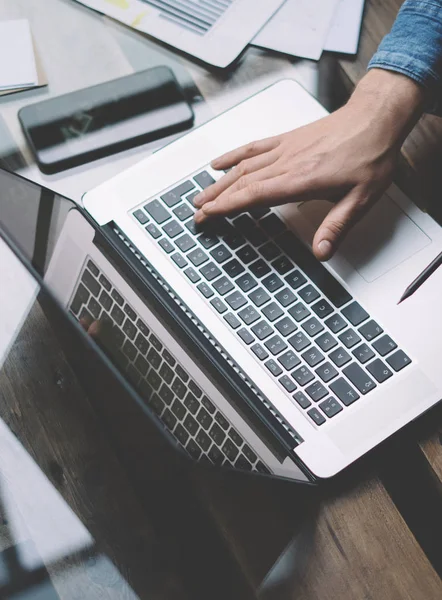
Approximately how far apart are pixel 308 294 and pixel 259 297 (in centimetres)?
5

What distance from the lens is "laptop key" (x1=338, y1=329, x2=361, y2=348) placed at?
603mm

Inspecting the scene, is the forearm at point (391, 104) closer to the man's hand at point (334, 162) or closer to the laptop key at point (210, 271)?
the man's hand at point (334, 162)

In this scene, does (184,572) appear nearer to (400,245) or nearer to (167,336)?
(167,336)

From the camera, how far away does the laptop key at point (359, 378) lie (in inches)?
23.2

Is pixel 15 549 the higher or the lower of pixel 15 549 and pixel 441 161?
the lower

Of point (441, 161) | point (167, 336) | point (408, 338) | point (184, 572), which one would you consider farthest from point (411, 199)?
point (184, 572)

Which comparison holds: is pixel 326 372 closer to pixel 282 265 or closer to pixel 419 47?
pixel 282 265

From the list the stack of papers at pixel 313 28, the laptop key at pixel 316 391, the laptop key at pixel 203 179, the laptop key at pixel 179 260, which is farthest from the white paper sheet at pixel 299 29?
the laptop key at pixel 316 391

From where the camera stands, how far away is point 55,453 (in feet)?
2.06

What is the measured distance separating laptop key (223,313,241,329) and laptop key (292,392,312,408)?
9cm

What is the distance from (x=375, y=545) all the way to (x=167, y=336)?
30cm

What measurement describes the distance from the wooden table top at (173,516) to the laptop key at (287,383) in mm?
95

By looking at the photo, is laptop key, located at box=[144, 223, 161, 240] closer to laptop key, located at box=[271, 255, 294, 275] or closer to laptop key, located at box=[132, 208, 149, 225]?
laptop key, located at box=[132, 208, 149, 225]

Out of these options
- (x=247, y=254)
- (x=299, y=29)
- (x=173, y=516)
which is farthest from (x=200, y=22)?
(x=173, y=516)
